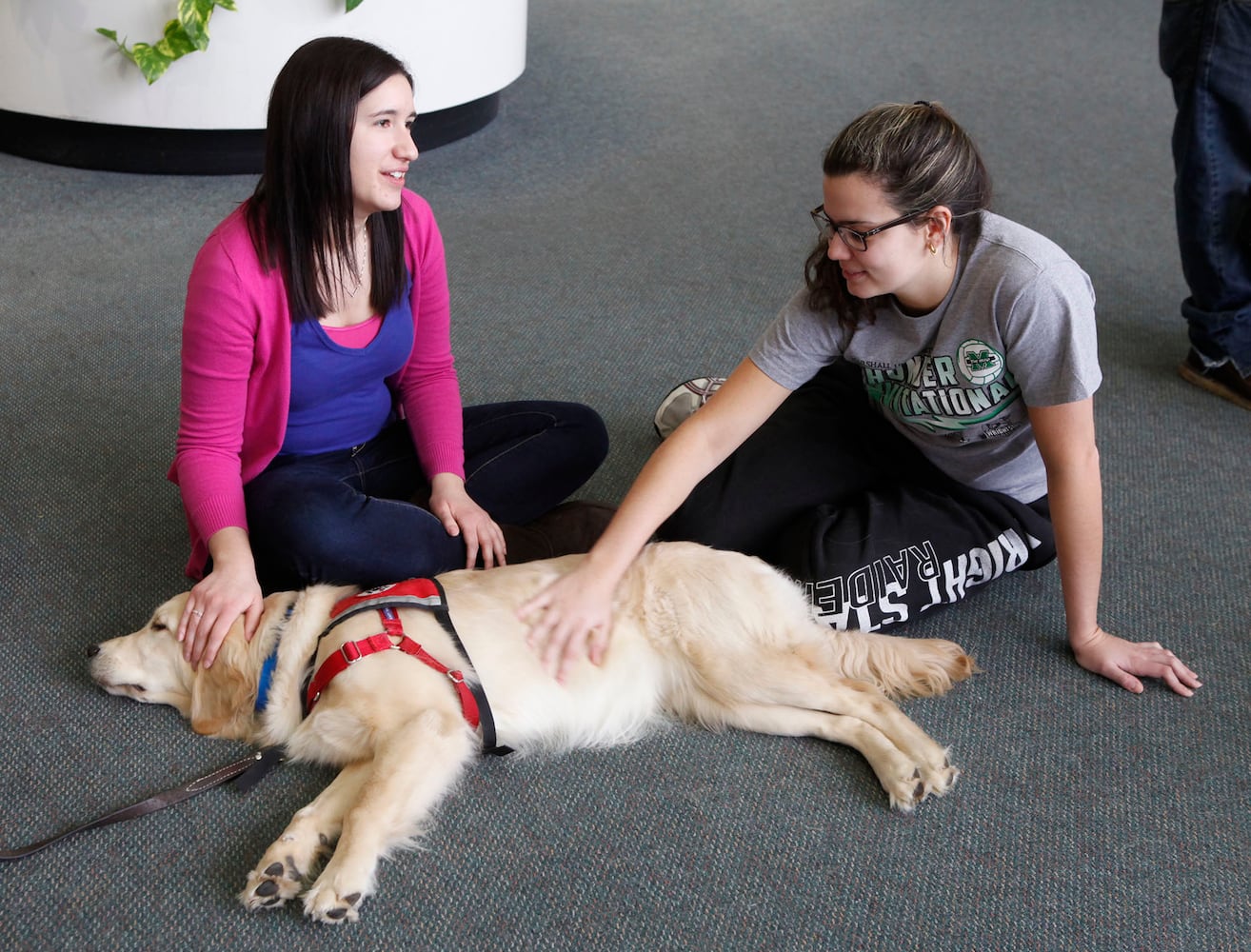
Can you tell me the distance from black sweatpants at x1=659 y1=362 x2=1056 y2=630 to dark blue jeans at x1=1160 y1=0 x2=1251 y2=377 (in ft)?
3.75

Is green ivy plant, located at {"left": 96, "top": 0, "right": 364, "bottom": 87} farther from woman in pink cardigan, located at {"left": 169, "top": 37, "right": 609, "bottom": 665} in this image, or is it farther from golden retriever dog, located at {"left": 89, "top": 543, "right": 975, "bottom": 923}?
golden retriever dog, located at {"left": 89, "top": 543, "right": 975, "bottom": 923}

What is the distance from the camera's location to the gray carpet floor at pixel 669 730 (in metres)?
1.50

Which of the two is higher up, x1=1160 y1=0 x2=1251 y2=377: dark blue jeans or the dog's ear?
x1=1160 y1=0 x2=1251 y2=377: dark blue jeans

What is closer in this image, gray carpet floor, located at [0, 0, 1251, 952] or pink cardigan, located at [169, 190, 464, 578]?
gray carpet floor, located at [0, 0, 1251, 952]

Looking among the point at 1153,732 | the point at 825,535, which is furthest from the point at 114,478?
the point at 1153,732

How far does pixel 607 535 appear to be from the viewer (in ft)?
5.78

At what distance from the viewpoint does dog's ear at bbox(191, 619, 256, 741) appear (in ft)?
5.57

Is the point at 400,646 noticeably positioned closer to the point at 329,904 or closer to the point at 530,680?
the point at 530,680

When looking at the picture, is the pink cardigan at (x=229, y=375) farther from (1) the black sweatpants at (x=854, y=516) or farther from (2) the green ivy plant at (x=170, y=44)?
(2) the green ivy plant at (x=170, y=44)

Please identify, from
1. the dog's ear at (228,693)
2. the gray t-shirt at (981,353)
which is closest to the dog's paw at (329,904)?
the dog's ear at (228,693)

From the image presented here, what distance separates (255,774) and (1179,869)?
1.33m

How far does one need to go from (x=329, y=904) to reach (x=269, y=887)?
9 cm

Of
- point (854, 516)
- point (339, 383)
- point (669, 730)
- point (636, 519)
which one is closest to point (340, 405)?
point (339, 383)

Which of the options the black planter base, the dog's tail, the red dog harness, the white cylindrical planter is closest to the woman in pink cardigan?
the red dog harness
